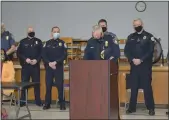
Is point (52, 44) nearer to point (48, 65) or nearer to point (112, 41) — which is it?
point (48, 65)

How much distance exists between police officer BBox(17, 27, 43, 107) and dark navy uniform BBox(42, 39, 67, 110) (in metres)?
0.28

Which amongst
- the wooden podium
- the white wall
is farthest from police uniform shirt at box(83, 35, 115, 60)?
the white wall

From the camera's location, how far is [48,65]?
20.8 ft

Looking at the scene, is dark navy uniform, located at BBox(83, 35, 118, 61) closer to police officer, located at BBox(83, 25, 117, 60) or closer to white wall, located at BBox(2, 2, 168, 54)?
police officer, located at BBox(83, 25, 117, 60)

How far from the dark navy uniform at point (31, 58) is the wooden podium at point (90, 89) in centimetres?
299

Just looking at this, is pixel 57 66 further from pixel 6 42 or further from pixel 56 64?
pixel 6 42

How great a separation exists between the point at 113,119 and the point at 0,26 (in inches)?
134

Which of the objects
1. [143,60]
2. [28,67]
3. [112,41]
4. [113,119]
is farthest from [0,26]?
[113,119]

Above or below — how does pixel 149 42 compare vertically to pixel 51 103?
above

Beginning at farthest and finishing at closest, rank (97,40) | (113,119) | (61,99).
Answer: (61,99) → (97,40) → (113,119)

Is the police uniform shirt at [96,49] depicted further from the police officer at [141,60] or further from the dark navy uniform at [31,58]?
the dark navy uniform at [31,58]

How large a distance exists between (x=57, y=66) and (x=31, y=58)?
623mm

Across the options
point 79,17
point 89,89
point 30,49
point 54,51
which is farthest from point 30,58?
point 79,17

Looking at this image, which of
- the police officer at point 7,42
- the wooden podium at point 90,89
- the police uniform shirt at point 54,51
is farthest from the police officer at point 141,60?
the police officer at point 7,42
